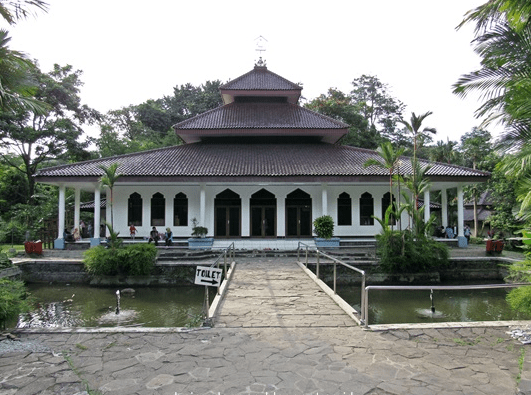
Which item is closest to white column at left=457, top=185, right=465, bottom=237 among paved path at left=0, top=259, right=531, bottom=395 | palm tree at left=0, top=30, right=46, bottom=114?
paved path at left=0, top=259, right=531, bottom=395

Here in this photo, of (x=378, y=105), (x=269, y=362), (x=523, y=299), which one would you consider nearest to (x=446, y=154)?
(x=378, y=105)

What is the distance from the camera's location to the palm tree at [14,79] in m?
6.79

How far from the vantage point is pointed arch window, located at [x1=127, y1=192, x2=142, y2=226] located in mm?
19562

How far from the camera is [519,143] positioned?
30.3 feet

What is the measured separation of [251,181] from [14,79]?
1112 cm

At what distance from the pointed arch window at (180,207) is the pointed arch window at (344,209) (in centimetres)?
848

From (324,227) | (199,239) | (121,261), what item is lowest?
(121,261)

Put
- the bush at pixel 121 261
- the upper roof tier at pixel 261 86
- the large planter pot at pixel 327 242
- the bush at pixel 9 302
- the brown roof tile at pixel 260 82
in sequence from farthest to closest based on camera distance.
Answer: the brown roof tile at pixel 260 82, the upper roof tier at pixel 261 86, the large planter pot at pixel 327 242, the bush at pixel 121 261, the bush at pixel 9 302

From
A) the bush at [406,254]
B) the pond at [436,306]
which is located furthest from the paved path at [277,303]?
the bush at [406,254]

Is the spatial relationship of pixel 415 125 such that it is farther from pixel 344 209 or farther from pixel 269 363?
pixel 269 363

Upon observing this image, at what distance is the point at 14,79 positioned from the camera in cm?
729

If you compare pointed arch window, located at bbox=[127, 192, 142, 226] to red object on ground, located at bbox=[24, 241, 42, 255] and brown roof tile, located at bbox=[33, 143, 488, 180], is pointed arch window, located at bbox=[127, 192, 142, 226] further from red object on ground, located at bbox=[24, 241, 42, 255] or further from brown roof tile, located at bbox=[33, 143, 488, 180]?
red object on ground, located at bbox=[24, 241, 42, 255]

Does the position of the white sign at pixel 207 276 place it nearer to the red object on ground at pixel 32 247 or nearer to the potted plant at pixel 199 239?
the potted plant at pixel 199 239

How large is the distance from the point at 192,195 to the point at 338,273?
9.59 meters
